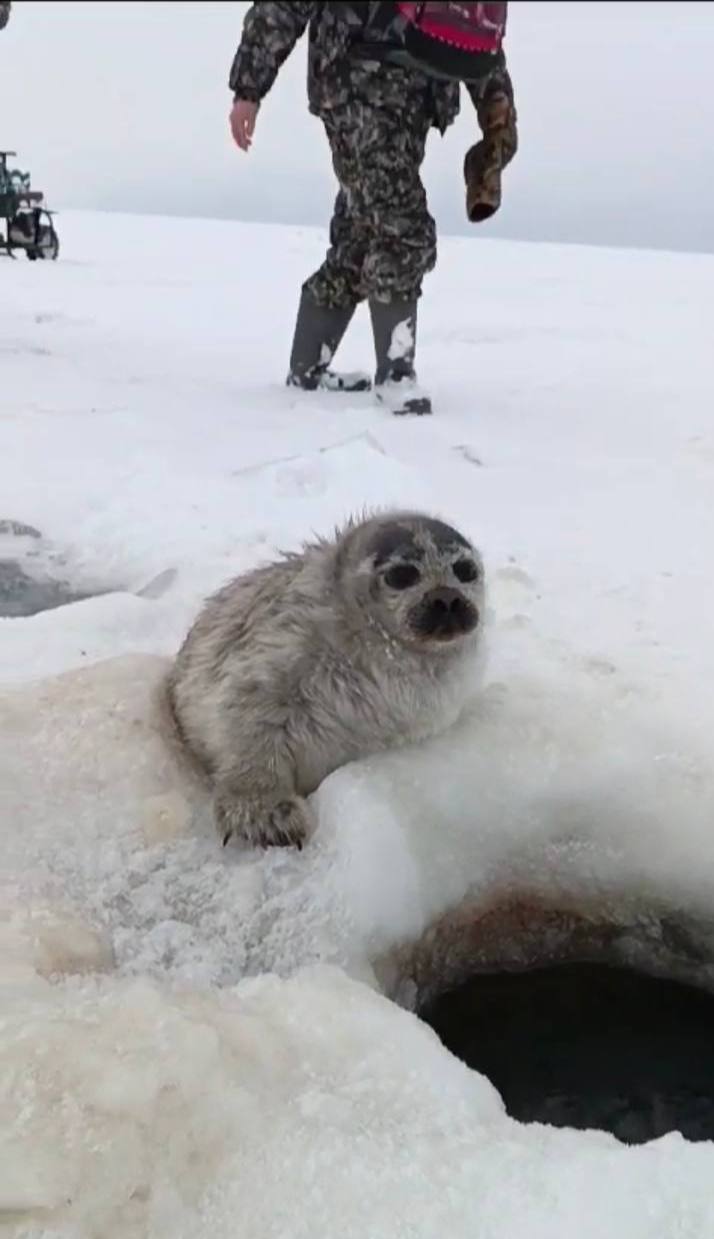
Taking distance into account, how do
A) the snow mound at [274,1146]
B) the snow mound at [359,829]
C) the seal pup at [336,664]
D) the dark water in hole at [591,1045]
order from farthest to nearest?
the seal pup at [336,664] → the dark water in hole at [591,1045] → the snow mound at [359,829] → the snow mound at [274,1146]

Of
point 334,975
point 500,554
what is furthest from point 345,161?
point 334,975

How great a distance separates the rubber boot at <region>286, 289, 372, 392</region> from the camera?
504 centimetres

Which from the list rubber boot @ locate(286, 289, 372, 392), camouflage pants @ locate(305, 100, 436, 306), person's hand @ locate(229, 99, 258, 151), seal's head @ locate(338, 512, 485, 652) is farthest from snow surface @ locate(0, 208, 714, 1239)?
person's hand @ locate(229, 99, 258, 151)

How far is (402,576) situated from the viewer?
243cm

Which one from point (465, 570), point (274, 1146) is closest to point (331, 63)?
point (465, 570)

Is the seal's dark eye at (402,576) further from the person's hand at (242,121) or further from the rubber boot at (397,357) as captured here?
the person's hand at (242,121)

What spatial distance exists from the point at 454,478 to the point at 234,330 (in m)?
3.42

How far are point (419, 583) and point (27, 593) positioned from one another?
119 cm

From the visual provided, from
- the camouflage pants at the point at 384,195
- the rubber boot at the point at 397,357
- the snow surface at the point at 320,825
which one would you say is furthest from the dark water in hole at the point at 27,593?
the camouflage pants at the point at 384,195

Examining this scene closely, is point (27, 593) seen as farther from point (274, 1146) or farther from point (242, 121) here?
point (242, 121)

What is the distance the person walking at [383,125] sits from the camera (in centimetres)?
434

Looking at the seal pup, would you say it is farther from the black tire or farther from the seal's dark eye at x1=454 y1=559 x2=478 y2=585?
the black tire

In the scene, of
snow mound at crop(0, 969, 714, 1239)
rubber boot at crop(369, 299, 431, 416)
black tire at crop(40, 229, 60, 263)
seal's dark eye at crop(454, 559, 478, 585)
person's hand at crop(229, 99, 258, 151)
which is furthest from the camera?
black tire at crop(40, 229, 60, 263)

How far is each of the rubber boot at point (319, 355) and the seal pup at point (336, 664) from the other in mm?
2679
